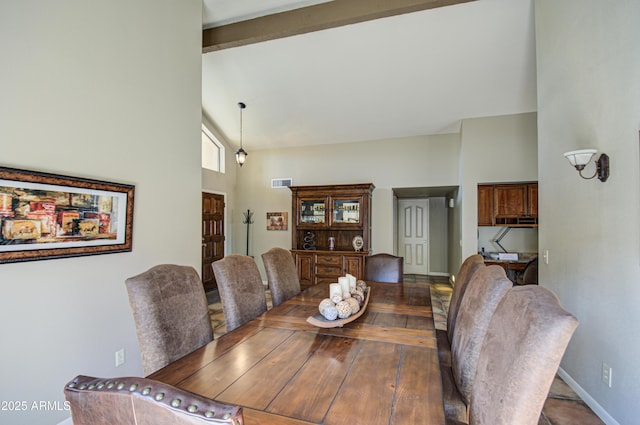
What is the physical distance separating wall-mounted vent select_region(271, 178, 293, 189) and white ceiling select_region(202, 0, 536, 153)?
100cm

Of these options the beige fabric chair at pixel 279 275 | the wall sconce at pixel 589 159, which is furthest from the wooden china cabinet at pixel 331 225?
the wall sconce at pixel 589 159

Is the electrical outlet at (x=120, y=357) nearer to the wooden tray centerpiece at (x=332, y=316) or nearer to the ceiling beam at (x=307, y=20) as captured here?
the wooden tray centerpiece at (x=332, y=316)

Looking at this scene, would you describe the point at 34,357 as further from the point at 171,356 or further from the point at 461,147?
the point at 461,147

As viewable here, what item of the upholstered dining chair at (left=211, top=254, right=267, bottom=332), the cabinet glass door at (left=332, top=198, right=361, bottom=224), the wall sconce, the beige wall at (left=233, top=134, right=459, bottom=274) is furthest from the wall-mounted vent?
the wall sconce

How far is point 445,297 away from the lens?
559cm

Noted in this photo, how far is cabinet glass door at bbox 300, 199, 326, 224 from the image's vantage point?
577 centimetres

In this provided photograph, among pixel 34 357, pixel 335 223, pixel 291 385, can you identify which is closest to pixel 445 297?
pixel 335 223

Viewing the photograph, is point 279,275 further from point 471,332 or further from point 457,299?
point 471,332

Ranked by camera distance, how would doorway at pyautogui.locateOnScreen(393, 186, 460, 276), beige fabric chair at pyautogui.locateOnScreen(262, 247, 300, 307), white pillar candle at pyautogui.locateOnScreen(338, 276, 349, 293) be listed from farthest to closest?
doorway at pyautogui.locateOnScreen(393, 186, 460, 276), beige fabric chair at pyautogui.locateOnScreen(262, 247, 300, 307), white pillar candle at pyautogui.locateOnScreen(338, 276, 349, 293)

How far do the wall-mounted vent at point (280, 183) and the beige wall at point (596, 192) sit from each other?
4.43 m

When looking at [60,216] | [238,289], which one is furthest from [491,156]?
[60,216]

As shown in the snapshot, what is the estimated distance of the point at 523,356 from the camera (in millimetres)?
786

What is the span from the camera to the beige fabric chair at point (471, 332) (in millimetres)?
1359

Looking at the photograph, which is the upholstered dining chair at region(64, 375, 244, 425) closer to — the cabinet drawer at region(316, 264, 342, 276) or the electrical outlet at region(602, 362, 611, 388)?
the electrical outlet at region(602, 362, 611, 388)
